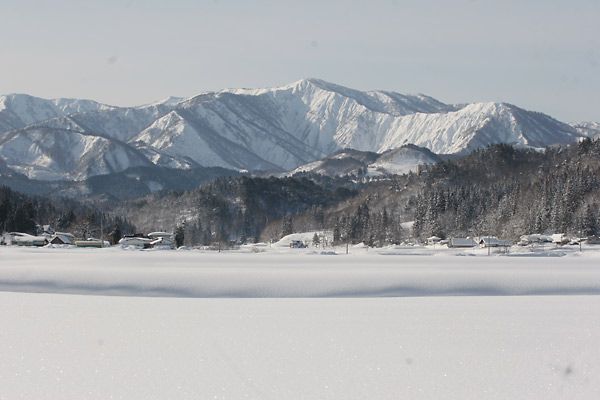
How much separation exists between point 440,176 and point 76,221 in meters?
104

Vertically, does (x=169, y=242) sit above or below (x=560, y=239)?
below

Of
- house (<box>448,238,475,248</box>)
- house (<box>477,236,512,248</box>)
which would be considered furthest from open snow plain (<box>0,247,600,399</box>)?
house (<box>448,238,475,248</box>)

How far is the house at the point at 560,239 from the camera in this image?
97.4 metres

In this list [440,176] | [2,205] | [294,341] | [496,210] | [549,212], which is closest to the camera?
[294,341]

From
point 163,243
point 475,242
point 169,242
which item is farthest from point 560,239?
point 163,243

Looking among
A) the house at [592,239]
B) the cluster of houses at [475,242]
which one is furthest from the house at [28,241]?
the house at [592,239]

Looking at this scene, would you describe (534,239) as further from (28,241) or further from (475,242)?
(28,241)

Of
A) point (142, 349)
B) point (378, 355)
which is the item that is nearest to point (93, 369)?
point (142, 349)

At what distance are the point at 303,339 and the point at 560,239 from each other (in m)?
89.7

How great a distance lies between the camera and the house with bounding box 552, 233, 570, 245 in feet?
320

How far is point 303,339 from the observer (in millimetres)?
17812

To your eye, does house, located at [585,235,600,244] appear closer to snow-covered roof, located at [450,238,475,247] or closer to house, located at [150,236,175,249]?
snow-covered roof, located at [450,238,475,247]

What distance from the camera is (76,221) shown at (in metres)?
126

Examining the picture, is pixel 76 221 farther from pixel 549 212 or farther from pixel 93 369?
pixel 93 369
